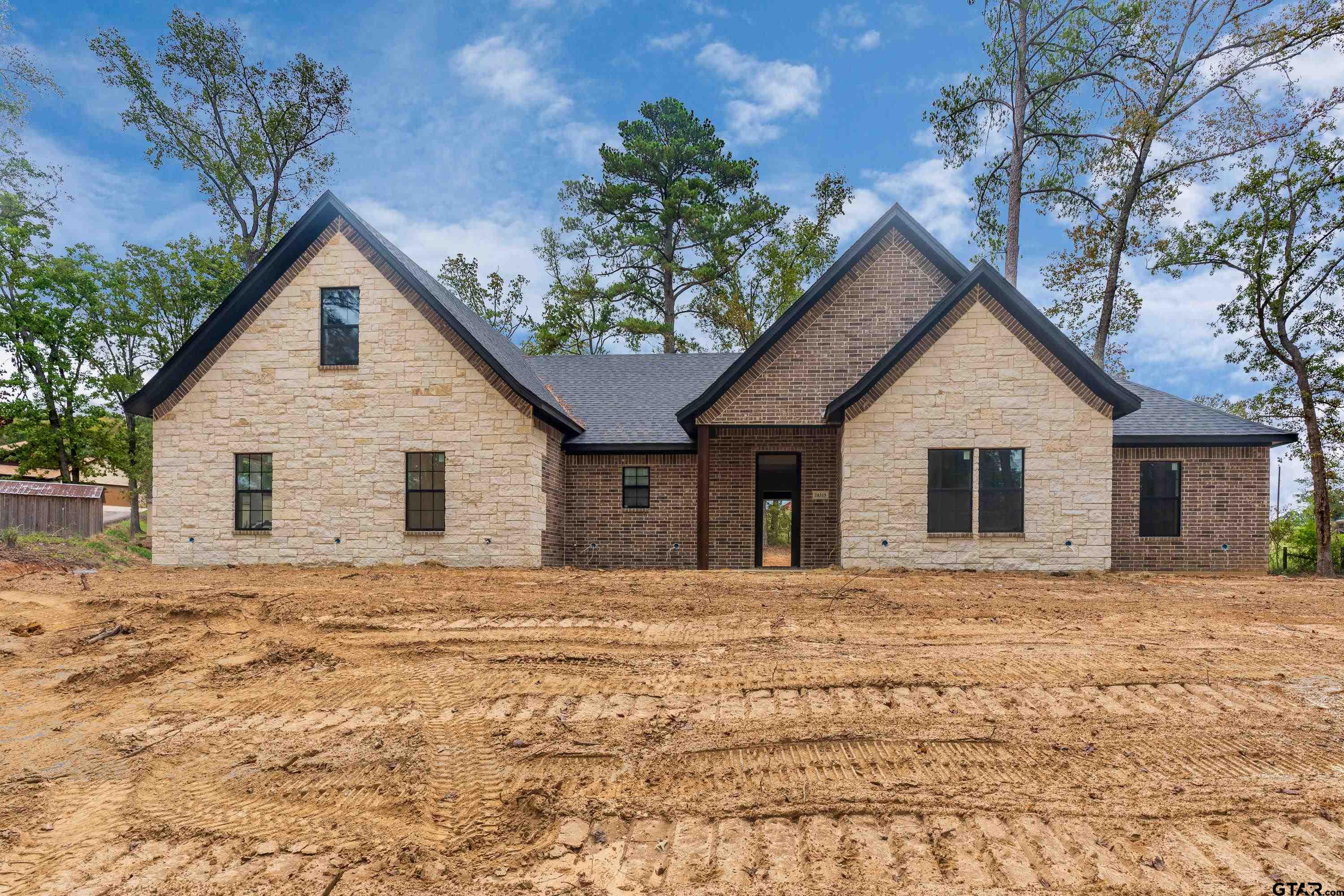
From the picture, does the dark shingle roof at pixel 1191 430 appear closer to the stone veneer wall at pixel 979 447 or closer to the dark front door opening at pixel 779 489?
the stone veneer wall at pixel 979 447

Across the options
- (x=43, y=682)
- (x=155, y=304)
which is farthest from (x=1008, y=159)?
(x=155, y=304)

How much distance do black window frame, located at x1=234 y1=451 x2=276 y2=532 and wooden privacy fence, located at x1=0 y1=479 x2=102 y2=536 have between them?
7.21 metres

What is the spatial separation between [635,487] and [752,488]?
2.67 meters

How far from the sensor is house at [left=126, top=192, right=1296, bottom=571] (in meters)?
12.9

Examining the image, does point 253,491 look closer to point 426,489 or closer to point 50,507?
point 426,489

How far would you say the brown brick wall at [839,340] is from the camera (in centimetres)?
1378

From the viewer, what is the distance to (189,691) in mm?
5730

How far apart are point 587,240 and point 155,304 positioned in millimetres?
17663

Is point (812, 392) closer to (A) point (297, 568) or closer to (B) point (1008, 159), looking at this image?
(A) point (297, 568)

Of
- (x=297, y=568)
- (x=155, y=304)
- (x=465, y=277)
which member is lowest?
(x=297, y=568)

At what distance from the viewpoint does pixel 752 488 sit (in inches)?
610

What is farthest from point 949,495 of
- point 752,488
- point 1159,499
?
point 1159,499

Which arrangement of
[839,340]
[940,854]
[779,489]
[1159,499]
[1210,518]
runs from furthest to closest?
1. [779,489]
2. [1159,499]
3. [1210,518]
4. [839,340]
5. [940,854]

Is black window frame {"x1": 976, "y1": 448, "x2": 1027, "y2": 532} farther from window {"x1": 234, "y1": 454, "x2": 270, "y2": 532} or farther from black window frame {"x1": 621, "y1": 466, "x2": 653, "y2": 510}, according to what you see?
window {"x1": 234, "y1": 454, "x2": 270, "y2": 532}
